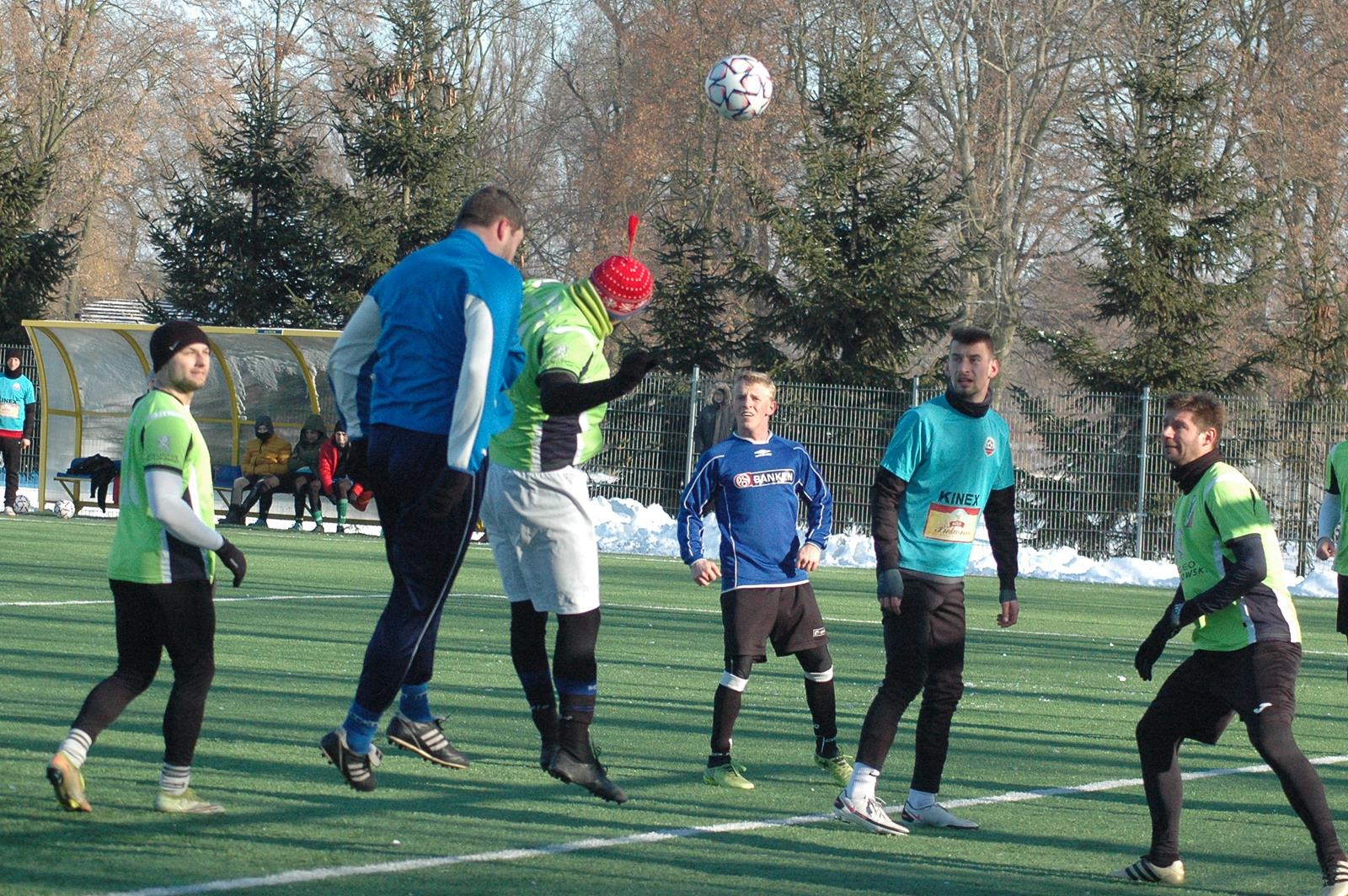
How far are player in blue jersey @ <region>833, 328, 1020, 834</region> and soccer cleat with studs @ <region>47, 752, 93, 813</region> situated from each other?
257cm

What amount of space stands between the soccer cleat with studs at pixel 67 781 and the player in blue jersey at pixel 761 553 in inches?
99.9

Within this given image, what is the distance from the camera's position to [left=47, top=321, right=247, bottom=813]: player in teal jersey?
5406 mm

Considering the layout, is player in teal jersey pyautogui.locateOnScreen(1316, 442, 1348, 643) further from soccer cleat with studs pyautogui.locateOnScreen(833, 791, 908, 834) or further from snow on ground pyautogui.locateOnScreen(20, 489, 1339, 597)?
snow on ground pyautogui.locateOnScreen(20, 489, 1339, 597)

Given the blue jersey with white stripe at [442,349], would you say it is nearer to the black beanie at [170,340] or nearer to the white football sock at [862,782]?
the black beanie at [170,340]

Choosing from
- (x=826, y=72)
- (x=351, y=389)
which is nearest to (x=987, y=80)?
(x=826, y=72)

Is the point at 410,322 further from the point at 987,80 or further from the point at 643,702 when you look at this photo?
the point at 987,80

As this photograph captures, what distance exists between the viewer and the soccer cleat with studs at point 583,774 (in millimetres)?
5930

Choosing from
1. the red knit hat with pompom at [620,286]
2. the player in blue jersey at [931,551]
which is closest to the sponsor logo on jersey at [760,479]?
the player in blue jersey at [931,551]

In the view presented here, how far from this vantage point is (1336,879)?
201 inches

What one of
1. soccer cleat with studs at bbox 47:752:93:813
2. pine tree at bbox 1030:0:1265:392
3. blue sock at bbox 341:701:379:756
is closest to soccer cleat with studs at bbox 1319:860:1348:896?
blue sock at bbox 341:701:379:756

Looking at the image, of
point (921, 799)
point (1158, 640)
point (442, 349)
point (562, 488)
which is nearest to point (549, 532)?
point (562, 488)

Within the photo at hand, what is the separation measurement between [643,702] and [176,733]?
3.76 metres

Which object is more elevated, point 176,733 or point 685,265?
point 685,265

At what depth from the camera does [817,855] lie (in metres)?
5.52
